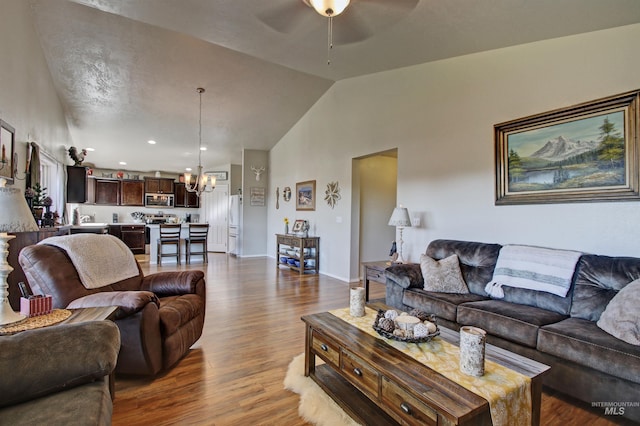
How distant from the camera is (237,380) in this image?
2.17 meters

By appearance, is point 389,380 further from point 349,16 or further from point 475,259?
point 349,16

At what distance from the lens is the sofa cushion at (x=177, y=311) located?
2.19m

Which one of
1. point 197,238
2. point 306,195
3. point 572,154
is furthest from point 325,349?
point 197,238

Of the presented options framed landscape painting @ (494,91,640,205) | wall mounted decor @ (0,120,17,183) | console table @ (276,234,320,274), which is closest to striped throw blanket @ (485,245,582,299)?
framed landscape painting @ (494,91,640,205)

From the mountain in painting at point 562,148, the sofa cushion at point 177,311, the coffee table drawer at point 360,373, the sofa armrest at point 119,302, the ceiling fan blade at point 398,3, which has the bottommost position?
the coffee table drawer at point 360,373

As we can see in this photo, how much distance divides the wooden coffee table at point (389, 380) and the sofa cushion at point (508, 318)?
0.70 m

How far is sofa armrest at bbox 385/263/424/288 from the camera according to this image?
3.13 meters

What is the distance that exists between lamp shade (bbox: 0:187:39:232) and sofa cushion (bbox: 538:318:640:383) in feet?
10.4

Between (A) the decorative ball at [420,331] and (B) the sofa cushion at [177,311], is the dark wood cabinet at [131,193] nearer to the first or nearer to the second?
(B) the sofa cushion at [177,311]

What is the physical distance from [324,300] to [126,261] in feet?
8.06

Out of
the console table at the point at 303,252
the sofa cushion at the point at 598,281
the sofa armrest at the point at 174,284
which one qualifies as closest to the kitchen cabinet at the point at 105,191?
the console table at the point at 303,252

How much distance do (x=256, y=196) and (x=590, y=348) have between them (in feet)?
24.1

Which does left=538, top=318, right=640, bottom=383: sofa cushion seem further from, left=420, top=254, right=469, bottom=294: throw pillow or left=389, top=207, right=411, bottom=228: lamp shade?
left=389, top=207, right=411, bottom=228: lamp shade

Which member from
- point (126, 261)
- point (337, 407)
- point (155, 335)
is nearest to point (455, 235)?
point (337, 407)
